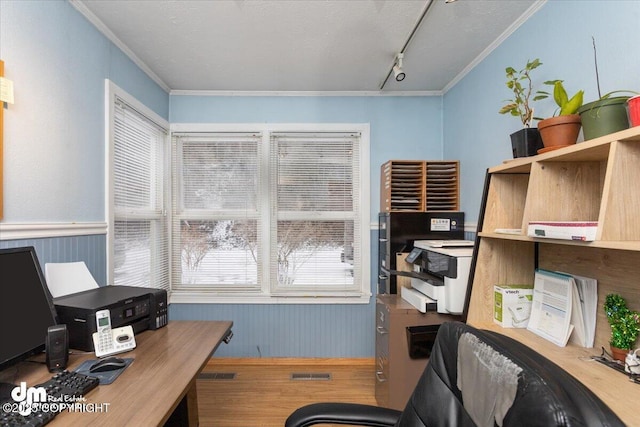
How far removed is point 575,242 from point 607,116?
480mm

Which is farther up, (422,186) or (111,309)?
(422,186)

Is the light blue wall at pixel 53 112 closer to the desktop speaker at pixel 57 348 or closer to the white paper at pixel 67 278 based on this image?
the white paper at pixel 67 278

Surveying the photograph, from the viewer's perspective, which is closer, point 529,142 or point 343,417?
point 343,417

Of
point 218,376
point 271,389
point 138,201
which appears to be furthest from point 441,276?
point 138,201

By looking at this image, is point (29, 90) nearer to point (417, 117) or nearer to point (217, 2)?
point (217, 2)

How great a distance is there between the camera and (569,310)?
4.45 ft

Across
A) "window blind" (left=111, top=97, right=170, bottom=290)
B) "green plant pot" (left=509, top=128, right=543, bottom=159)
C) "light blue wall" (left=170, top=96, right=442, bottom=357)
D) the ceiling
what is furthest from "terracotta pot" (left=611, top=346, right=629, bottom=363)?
"window blind" (left=111, top=97, right=170, bottom=290)

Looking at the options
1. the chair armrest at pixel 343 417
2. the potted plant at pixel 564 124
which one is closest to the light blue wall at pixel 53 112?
the chair armrest at pixel 343 417

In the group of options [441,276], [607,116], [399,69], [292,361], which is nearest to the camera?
[607,116]

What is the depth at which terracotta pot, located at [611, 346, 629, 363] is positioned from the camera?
116 cm

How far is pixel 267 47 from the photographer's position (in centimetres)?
224

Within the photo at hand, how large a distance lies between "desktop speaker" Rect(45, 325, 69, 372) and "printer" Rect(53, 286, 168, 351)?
152 mm

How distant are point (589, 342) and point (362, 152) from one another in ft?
7.17

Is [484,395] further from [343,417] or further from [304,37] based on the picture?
[304,37]
